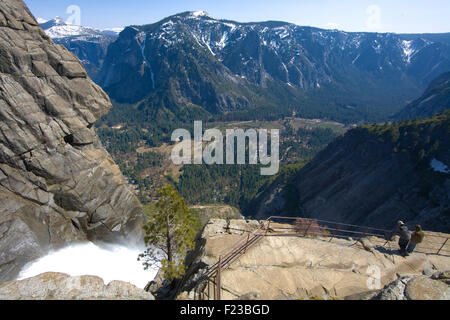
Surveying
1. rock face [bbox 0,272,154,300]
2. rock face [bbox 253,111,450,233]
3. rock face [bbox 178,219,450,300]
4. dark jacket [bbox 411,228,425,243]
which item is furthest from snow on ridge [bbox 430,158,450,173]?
rock face [bbox 0,272,154,300]

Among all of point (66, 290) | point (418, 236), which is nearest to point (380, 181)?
point (418, 236)

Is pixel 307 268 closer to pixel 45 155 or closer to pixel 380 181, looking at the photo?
pixel 45 155

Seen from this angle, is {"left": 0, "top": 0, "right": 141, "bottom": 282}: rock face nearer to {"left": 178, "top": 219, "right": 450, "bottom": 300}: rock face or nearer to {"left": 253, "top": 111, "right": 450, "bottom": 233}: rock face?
{"left": 178, "top": 219, "right": 450, "bottom": 300}: rock face

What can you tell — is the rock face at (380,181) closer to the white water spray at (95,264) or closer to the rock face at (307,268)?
the rock face at (307,268)

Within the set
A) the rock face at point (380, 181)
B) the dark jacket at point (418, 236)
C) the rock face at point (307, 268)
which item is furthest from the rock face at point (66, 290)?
the rock face at point (380, 181)
